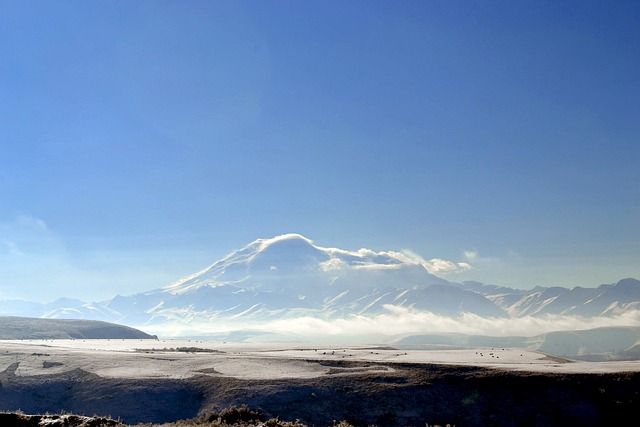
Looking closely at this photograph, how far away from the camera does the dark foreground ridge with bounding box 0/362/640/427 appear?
152ft

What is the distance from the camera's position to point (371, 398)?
163 ft

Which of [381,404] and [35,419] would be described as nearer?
[35,419]

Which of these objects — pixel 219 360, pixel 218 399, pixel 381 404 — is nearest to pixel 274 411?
pixel 218 399

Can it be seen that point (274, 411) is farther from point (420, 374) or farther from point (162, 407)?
point (420, 374)

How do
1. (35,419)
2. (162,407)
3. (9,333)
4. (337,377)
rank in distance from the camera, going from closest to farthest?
1. (35,419)
2. (162,407)
3. (337,377)
4. (9,333)

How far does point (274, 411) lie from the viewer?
47.6 meters

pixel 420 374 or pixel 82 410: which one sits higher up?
pixel 420 374

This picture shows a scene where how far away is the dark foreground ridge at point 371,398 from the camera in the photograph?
46.3 m

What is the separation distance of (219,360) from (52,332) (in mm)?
133750

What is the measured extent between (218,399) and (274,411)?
240 inches

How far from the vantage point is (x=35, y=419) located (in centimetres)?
2359

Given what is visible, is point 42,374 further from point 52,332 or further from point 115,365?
point 52,332

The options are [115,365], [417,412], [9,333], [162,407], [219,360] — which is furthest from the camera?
[9,333]

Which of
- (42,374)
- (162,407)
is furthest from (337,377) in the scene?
(42,374)
